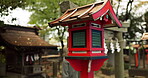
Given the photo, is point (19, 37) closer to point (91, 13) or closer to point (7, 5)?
point (7, 5)

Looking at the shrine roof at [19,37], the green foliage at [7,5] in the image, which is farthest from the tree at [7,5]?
the shrine roof at [19,37]

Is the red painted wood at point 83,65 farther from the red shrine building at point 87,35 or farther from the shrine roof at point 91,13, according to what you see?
the shrine roof at point 91,13

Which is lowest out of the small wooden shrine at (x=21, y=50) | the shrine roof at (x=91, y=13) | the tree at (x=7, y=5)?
the small wooden shrine at (x=21, y=50)

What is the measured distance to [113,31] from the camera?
4.58 m

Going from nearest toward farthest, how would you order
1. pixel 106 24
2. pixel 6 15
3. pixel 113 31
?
pixel 106 24
pixel 113 31
pixel 6 15

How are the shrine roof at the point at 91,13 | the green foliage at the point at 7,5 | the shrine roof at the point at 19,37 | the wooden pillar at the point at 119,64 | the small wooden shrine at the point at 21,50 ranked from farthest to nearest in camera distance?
1. the small wooden shrine at the point at 21,50
2. the shrine roof at the point at 19,37
3. the green foliage at the point at 7,5
4. the wooden pillar at the point at 119,64
5. the shrine roof at the point at 91,13

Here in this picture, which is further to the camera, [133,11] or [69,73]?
[133,11]

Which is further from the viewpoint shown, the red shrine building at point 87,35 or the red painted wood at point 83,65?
the red painted wood at point 83,65

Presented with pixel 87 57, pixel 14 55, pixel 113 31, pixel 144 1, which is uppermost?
pixel 144 1

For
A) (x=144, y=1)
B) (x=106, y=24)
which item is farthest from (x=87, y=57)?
(x=144, y=1)

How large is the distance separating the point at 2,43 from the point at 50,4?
20.5 ft

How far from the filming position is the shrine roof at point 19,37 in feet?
37.9

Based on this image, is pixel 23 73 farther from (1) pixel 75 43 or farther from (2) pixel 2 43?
(1) pixel 75 43

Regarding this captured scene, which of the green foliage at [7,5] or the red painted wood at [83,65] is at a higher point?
the green foliage at [7,5]
